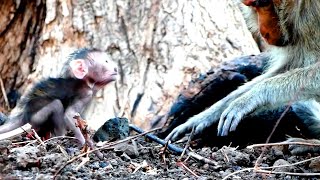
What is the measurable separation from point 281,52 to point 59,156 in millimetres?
2588

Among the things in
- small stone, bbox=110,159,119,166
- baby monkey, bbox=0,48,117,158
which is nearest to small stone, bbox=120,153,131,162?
small stone, bbox=110,159,119,166

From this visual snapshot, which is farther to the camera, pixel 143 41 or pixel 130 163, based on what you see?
pixel 143 41

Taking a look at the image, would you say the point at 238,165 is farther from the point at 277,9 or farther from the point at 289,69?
the point at 289,69

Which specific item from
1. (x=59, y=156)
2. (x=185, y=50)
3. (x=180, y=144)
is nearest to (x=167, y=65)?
(x=185, y=50)

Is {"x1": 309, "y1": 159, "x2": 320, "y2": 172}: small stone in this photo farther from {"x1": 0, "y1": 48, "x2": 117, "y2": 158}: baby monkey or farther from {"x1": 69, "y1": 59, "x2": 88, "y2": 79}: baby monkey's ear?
{"x1": 69, "y1": 59, "x2": 88, "y2": 79}: baby monkey's ear

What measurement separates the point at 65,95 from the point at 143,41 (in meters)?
2.55

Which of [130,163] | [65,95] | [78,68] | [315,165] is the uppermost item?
[78,68]

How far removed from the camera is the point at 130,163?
3938 millimetres

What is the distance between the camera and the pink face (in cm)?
494

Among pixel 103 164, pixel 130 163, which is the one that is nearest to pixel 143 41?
pixel 130 163

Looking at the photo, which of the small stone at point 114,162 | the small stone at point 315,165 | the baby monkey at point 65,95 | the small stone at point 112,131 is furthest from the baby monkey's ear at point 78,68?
the small stone at point 315,165

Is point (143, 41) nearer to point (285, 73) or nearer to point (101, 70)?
point (285, 73)

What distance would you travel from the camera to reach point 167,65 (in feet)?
23.2

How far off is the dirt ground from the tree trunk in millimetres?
2402
